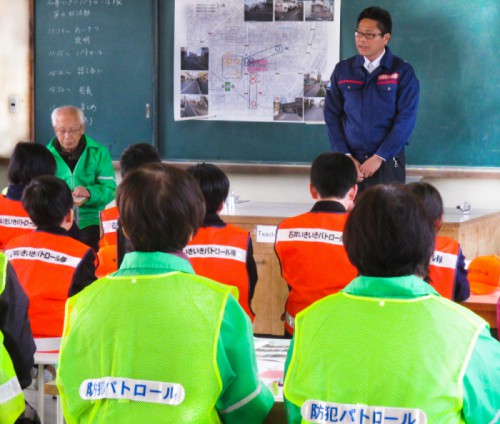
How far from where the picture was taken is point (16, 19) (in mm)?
6805

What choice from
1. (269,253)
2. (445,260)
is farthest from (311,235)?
(269,253)

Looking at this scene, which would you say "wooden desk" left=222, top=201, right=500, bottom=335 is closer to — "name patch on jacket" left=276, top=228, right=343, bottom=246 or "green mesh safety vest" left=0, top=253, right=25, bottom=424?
"name patch on jacket" left=276, top=228, right=343, bottom=246

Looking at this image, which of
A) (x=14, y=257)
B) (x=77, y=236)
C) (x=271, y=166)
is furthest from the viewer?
(x=271, y=166)

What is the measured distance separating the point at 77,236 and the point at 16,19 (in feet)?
8.42

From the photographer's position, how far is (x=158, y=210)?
6.23 feet

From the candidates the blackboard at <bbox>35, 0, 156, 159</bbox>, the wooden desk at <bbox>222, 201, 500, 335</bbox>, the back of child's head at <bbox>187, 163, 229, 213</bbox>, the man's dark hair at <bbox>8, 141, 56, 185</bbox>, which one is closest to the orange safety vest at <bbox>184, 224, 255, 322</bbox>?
the back of child's head at <bbox>187, 163, 229, 213</bbox>

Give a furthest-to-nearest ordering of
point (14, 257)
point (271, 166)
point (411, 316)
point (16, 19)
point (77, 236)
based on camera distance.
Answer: point (16, 19) → point (271, 166) → point (77, 236) → point (14, 257) → point (411, 316)

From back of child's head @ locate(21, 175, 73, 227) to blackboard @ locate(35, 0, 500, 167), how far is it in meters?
3.00

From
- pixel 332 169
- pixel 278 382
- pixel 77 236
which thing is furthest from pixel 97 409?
pixel 77 236

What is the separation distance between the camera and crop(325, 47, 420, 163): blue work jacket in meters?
4.96

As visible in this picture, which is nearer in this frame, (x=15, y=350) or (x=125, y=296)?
(x=125, y=296)

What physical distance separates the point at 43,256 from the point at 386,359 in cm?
199

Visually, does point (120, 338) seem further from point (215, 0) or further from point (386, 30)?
point (215, 0)

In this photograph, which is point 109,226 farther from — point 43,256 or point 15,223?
point 43,256
